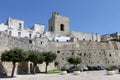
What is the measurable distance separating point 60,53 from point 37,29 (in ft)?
38.1

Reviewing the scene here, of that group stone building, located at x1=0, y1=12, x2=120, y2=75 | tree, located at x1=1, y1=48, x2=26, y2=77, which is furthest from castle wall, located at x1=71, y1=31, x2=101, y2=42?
tree, located at x1=1, y1=48, x2=26, y2=77

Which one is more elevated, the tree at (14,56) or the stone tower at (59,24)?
the stone tower at (59,24)

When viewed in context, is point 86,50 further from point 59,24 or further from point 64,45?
point 59,24

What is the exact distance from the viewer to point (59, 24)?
6488 centimetres

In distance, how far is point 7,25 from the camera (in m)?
53.5

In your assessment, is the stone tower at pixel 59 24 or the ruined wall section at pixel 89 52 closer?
the ruined wall section at pixel 89 52

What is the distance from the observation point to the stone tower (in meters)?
63.9

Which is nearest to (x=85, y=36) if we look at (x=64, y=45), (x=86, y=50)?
(x=86, y=50)

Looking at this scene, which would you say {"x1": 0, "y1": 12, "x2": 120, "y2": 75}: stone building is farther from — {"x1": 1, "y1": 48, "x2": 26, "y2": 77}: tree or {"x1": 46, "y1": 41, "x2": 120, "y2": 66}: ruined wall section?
{"x1": 1, "y1": 48, "x2": 26, "y2": 77}: tree

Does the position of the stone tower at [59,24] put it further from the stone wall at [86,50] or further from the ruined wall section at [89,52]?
the stone wall at [86,50]

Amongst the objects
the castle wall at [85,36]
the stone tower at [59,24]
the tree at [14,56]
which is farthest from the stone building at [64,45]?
the tree at [14,56]

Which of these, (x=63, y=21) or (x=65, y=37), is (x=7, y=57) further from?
(x=63, y=21)

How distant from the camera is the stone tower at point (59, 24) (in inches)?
2515

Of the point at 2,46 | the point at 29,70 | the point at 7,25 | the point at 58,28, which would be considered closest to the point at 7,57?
the point at 2,46
